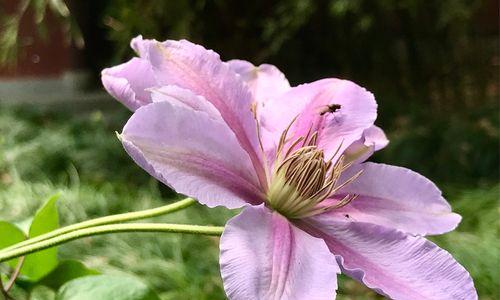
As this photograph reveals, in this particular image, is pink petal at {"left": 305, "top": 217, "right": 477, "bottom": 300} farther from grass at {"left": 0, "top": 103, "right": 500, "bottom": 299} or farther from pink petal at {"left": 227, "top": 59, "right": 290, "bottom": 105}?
grass at {"left": 0, "top": 103, "right": 500, "bottom": 299}

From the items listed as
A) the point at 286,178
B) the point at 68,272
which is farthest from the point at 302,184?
the point at 68,272

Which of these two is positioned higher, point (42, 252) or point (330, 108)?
point (330, 108)

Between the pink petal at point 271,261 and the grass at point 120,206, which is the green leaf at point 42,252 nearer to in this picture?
the pink petal at point 271,261

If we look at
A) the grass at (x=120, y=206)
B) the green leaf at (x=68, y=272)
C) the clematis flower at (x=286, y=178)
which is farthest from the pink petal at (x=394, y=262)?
the grass at (x=120, y=206)

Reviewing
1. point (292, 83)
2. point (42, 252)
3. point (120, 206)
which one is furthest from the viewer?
point (292, 83)

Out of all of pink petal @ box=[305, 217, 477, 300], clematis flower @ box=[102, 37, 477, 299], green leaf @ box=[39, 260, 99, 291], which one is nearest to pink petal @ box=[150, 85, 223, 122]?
clematis flower @ box=[102, 37, 477, 299]

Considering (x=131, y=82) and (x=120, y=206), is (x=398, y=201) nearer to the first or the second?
(x=131, y=82)

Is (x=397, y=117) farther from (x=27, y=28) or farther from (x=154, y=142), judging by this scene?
(x=154, y=142)
